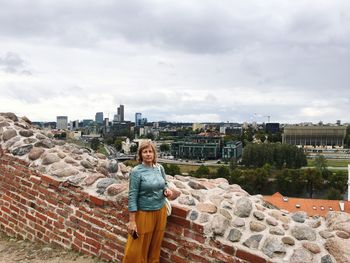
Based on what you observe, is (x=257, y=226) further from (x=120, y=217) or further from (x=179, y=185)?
(x=120, y=217)

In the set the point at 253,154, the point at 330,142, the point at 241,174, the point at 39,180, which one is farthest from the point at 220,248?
the point at 330,142

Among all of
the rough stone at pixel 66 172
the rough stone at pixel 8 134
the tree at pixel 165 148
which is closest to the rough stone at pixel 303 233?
the rough stone at pixel 66 172

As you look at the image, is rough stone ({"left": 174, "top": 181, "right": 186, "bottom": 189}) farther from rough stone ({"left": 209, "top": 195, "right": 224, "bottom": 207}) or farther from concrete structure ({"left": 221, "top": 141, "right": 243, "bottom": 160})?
concrete structure ({"left": 221, "top": 141, "right": 243, "bottom": 160})

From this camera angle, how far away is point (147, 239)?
3.78 meters

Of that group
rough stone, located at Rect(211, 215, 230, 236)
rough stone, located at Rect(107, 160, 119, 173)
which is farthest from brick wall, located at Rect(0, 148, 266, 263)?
rough stone, located at Rect(107, 160, 119, 173)

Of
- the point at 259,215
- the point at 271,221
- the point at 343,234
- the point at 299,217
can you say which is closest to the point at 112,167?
the point at 259,215

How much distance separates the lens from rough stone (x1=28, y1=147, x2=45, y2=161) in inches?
204

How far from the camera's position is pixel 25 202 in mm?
5145

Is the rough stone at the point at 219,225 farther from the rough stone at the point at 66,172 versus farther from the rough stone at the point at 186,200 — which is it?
the rough stone at the point at 66,172

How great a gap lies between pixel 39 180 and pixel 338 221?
3452mm

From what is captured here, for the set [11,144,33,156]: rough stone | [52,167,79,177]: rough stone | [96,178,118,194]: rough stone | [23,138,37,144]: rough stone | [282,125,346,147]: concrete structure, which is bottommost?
[282,125,346,147]: concrete structure

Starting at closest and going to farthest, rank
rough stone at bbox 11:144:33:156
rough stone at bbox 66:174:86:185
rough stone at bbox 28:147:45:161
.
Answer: rough stone at bbox 66:174:86:185
rough stone at bbox 28:147:45:161
rough stone at bbox 11:144:33:156

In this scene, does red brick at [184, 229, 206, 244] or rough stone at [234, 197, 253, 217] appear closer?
red brick at [184, 229, 206, 244]

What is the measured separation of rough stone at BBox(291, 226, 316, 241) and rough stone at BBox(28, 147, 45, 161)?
10.7ft
